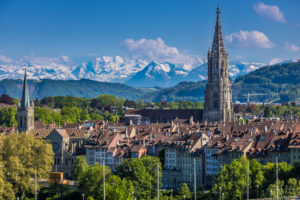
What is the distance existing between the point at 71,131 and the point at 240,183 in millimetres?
54376

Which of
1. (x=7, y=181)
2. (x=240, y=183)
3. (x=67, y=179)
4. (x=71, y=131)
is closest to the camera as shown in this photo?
(x=240, y=183)

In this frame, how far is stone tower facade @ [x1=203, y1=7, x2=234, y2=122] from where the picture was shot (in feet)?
547

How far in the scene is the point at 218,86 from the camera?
168000 millimetres

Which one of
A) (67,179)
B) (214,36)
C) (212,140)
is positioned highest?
(214,36)

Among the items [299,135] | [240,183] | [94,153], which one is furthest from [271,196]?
[94,153]

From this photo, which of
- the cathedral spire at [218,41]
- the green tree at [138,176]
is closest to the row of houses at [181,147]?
the green tree at [138,176]

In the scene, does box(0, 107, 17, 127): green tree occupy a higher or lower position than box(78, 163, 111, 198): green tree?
higher

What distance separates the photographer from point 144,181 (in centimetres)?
8712

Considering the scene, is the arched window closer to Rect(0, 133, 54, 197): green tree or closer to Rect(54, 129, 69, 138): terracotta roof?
Rect(54, 129, 69, 138): terracotta roof

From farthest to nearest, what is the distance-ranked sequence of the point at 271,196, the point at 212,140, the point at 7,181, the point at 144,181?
1. the point at 212,140
2. the point at 7,181
3. the point at 144,181
4. the point at 271,196

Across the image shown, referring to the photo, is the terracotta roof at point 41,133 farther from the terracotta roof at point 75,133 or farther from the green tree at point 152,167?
the green tree at point 152,167

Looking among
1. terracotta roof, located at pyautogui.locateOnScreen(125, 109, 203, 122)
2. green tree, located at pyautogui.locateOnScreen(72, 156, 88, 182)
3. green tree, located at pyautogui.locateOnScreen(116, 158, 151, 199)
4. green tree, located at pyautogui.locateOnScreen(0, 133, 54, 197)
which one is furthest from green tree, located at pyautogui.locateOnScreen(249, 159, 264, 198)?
terracotta roof, located at pyautogui.locateOnScreen(125, 109, 203, 122)

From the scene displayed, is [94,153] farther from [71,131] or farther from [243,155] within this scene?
[243,155]

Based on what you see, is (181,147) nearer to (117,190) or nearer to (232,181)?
(232,181)
